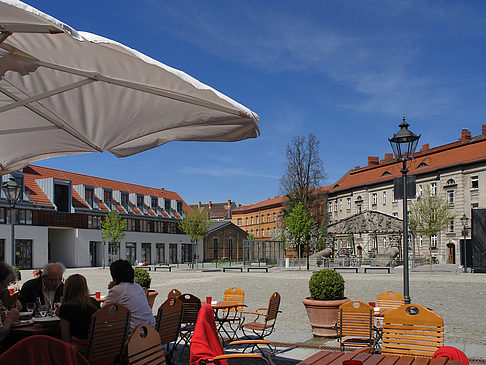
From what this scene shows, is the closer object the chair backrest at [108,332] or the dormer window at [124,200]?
the chair backrest at [108,332]

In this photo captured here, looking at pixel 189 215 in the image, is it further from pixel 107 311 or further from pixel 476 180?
pixel 107 311

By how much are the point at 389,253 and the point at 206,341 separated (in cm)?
4385

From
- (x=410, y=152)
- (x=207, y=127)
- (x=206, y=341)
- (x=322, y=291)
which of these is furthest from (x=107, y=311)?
(x=410, y=152)

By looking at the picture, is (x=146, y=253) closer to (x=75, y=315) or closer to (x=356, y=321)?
(x=356, y=321)

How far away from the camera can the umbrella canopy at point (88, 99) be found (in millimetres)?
3653

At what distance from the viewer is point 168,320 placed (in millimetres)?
5938

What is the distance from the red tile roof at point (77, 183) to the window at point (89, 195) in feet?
2.32

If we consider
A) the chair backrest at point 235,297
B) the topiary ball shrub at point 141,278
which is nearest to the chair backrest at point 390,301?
the chair backrest at point 235,297

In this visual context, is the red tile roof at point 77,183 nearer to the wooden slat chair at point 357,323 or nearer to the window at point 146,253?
the window at point 146,253

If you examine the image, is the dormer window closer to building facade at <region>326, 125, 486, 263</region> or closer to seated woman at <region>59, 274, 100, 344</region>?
building facade at <region>326, 125, 486, 263</region>

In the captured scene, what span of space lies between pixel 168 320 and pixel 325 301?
13.7 feet

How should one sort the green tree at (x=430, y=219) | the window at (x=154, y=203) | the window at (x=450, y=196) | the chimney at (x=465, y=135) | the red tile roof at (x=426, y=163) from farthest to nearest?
the window at (x=154, y=203) < the chimney at (x=465, y=135) < the window at (x=450, y=196) < the red tile roof at (x=426, y=163) < the green tree at (x=430, y=219)

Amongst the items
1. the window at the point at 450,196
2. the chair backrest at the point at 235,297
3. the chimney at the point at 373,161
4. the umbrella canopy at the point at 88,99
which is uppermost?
the chimney at the point at 373,161

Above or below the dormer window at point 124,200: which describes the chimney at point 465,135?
above
